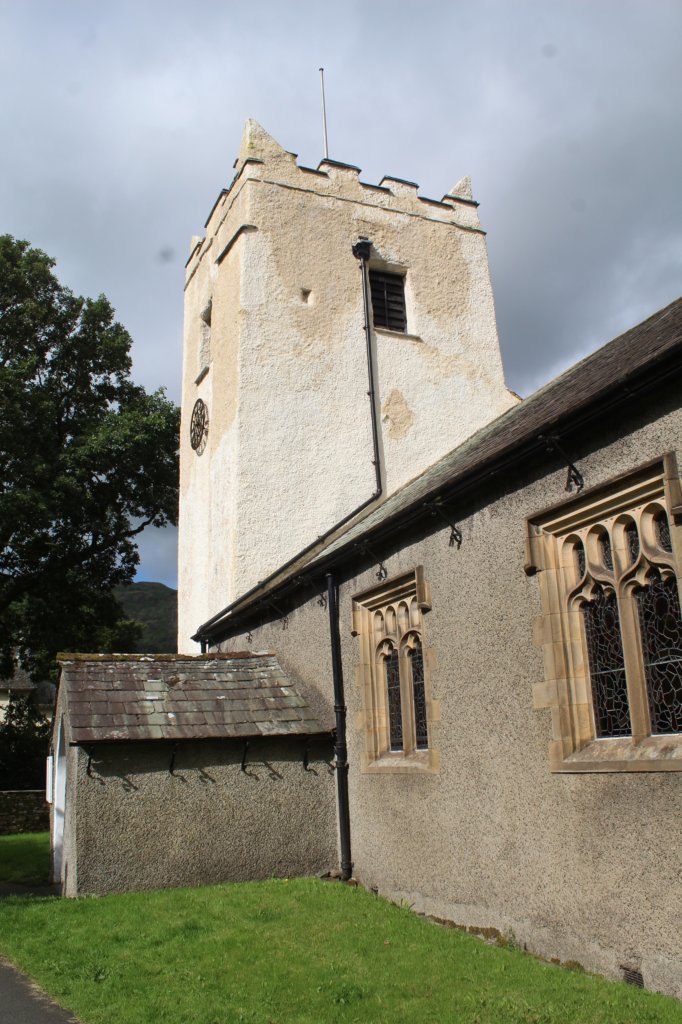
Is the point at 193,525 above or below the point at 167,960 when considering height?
above

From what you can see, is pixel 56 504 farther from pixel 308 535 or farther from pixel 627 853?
pixel 627 853

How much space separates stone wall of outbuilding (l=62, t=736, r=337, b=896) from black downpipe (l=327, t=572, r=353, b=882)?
20cm

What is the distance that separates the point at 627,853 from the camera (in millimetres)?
5926

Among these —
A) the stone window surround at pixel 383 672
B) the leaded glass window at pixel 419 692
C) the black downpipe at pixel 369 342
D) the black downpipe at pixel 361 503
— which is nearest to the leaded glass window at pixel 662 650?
the stone window surround at pixel 383 672

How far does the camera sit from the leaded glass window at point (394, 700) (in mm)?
9750

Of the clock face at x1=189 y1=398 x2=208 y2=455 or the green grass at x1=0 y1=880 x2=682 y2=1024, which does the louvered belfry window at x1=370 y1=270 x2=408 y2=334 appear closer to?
the clock face at x1=189 y1=398 x2=208 y2=455

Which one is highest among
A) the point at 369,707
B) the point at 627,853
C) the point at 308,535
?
the point at 308,535

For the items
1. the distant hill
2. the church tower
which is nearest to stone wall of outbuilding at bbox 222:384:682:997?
the church tower

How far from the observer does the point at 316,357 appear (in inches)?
628

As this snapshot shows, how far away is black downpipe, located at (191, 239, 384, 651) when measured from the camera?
14266mm

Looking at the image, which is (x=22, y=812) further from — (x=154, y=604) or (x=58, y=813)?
(x=154, y=604)

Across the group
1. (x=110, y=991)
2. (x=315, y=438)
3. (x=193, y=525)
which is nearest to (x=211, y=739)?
(x=110, y=991)

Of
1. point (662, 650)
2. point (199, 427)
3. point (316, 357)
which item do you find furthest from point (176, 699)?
point (199, 427)

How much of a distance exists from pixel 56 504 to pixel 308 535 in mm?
10668
